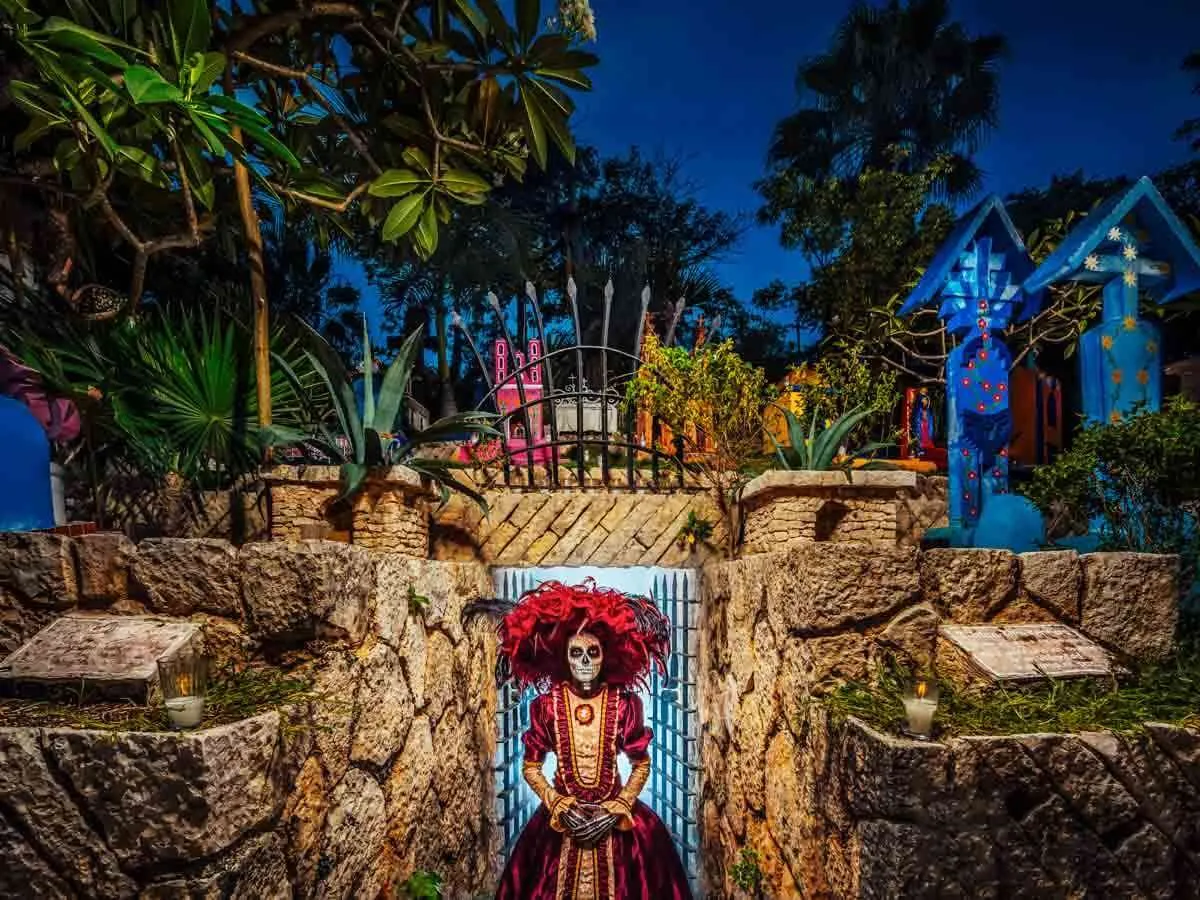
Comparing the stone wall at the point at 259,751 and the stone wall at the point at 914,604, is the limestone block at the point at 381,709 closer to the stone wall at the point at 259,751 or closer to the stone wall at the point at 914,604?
the stone wall at the point at 259,751

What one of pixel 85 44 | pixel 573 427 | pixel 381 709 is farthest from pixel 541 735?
pixel 573 427

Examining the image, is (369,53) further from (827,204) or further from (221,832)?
(827,204)

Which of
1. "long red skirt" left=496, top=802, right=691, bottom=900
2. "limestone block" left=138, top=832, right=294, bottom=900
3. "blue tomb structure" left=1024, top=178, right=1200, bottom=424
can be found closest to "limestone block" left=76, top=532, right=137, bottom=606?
"limestone block" left=138, top=832, right=294, bottom=900

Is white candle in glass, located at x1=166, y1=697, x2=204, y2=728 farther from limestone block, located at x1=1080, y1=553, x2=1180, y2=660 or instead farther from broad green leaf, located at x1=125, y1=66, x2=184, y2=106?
limestone block, located at x1=1080, y1=553, x2=1180, y2=660

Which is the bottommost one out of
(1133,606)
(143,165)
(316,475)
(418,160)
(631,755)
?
(631,755)

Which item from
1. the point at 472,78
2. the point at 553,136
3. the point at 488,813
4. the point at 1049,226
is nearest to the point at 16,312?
the point at 472,78

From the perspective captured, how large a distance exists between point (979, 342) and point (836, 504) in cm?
184

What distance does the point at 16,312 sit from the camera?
12.5 feet

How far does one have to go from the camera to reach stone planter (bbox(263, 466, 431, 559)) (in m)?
3.17

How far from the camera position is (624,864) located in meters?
3.06

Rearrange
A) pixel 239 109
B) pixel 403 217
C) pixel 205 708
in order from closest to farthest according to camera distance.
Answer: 1. pixel 205 708
2. pixel 239 109
3. pixel 403 217

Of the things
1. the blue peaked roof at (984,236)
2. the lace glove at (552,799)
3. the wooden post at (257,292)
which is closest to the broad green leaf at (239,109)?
the wooden post at (257,292)

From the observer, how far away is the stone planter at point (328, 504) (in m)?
3.17

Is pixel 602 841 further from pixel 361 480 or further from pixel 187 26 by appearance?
pixel 187 26
